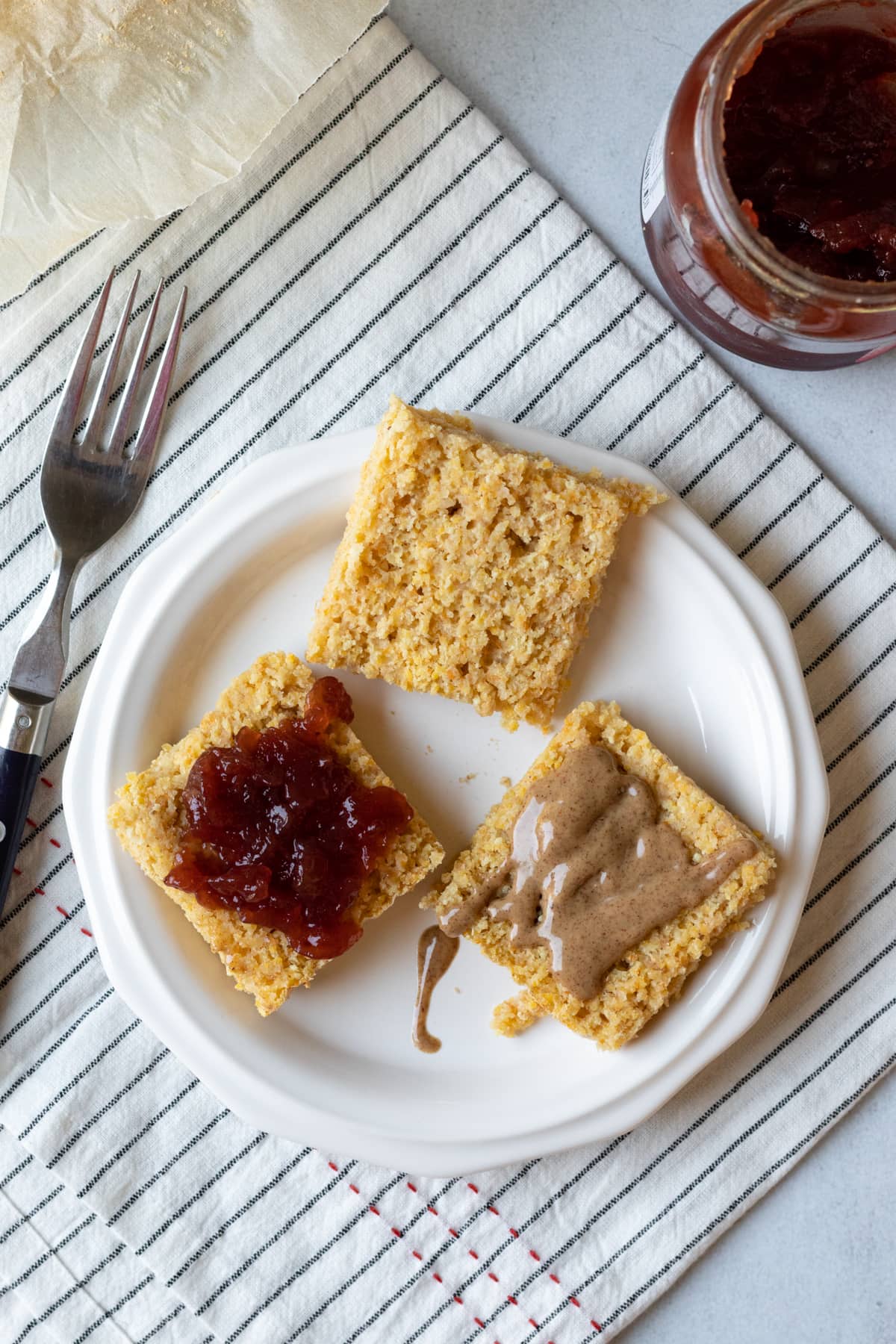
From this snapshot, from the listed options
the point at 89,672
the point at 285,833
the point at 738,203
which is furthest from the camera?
the point at 89,672

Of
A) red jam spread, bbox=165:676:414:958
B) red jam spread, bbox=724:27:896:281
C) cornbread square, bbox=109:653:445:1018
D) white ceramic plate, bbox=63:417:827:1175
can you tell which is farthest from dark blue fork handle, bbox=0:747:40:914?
red jam spread, bbox=724:27:896:281

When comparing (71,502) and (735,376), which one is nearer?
(71,502)

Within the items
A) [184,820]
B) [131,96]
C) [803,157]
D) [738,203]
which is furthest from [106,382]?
[803,157]

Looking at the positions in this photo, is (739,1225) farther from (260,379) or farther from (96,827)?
(260,379)

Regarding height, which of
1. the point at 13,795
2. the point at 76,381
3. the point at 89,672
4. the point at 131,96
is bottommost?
the point at 13,795

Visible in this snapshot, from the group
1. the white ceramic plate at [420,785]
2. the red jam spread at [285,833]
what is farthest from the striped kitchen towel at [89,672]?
the red jam spread at [285,833]

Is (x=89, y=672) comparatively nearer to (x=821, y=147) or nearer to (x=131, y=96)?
(x=131, y=96)

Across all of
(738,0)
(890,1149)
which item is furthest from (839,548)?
(890,1149)
